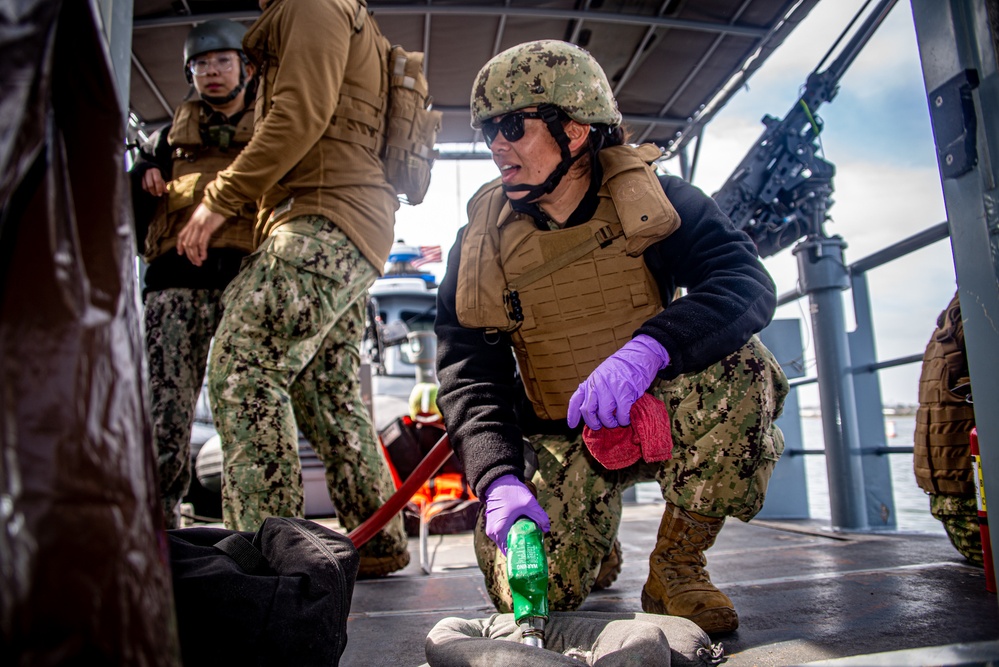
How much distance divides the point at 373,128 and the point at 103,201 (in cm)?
169

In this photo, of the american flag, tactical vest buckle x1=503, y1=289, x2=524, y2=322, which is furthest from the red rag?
the american flag

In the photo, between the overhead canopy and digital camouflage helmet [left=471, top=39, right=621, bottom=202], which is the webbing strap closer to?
digital camouflage helmet [left=471, top=39, right=621, bottom=202]

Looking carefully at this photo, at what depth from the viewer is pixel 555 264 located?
1736 mm

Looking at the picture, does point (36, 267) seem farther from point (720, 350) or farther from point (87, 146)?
point (720, 350)

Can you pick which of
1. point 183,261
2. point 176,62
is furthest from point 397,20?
point 183,261

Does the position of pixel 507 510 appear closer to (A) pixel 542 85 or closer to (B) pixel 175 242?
(A) pixel 542 85

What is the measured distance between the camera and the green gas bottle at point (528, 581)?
1.22m

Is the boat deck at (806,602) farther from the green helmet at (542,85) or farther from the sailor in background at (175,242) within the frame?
the green helmet at (542,85)

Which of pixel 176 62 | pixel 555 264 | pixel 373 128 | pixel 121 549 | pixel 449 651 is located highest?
pixel 176 62

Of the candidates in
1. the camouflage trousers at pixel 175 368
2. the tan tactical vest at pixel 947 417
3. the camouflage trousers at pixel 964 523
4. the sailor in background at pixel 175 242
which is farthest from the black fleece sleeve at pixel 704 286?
the camouflage trousers at pixel 175 368

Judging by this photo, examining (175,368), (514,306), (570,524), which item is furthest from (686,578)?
(175,368)

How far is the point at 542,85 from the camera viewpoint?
5.81 feet

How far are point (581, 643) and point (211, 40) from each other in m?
2.12

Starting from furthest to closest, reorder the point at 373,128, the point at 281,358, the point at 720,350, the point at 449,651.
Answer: the point at 373,128 → the point at 281,358 → the point at 720,350 → the point at 449,651
